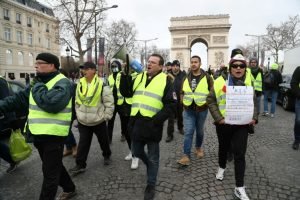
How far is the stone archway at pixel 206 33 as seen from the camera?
173ft

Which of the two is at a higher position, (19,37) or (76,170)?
(19,37)

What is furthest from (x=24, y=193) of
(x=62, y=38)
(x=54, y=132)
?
(x=62, y=38)

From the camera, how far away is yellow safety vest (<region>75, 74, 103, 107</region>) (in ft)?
15.0

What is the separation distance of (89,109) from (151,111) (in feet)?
4.62

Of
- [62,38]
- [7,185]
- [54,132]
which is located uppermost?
[62,38]

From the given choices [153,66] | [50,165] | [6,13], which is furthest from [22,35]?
[50,165]

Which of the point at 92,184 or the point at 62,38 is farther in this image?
the point at 62,38

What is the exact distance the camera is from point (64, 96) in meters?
3.02

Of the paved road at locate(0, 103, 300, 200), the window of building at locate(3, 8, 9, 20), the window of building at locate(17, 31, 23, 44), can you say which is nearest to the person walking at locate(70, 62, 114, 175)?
the paved road at locate(0, 103, 300, 200)

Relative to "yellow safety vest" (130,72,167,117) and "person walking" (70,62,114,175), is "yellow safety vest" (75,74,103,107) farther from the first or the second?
"yellow safety vest" (130,72,167,117)

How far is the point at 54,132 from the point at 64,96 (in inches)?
16.8

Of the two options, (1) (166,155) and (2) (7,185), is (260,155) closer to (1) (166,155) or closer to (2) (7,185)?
(1) (166,155)

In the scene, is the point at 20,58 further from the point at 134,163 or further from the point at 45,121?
the point at 45,121

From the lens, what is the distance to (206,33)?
5384 cm
